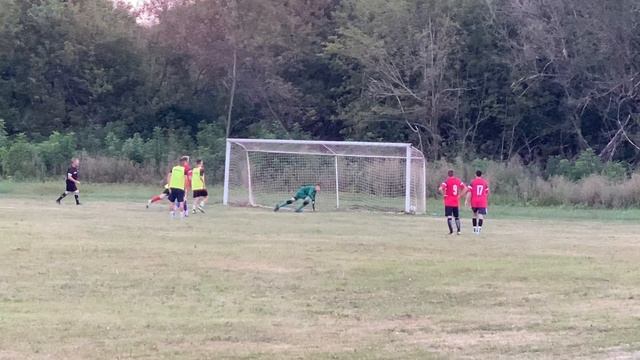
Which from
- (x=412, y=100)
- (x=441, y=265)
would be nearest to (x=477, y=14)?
(x=412, y=100)

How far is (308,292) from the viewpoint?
48.4 ft

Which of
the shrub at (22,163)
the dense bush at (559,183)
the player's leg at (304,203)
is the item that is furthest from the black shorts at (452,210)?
the shrub at (22,163)

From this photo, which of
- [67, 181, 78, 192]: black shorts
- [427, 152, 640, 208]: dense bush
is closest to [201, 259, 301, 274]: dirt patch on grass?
[67, 181, 78, 192]: black shorts

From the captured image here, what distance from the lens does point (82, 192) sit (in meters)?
42.3

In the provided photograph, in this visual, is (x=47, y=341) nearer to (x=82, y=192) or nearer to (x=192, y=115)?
(x=82, y=192)

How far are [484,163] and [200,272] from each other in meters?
29.7

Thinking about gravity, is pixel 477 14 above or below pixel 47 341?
above

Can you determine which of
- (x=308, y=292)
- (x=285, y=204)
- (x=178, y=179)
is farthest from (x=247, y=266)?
(x=285, y=204)

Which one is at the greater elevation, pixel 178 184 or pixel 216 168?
pixel 216 168

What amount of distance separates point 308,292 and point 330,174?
23254mm

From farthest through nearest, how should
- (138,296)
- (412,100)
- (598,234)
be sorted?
1. (412,100)
2. (598,234)
3. (138,296)

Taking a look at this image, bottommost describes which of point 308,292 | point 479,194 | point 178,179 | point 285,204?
point 308,292

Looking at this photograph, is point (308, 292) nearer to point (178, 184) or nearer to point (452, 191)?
point (452, 191)

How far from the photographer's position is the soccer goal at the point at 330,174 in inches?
1423
